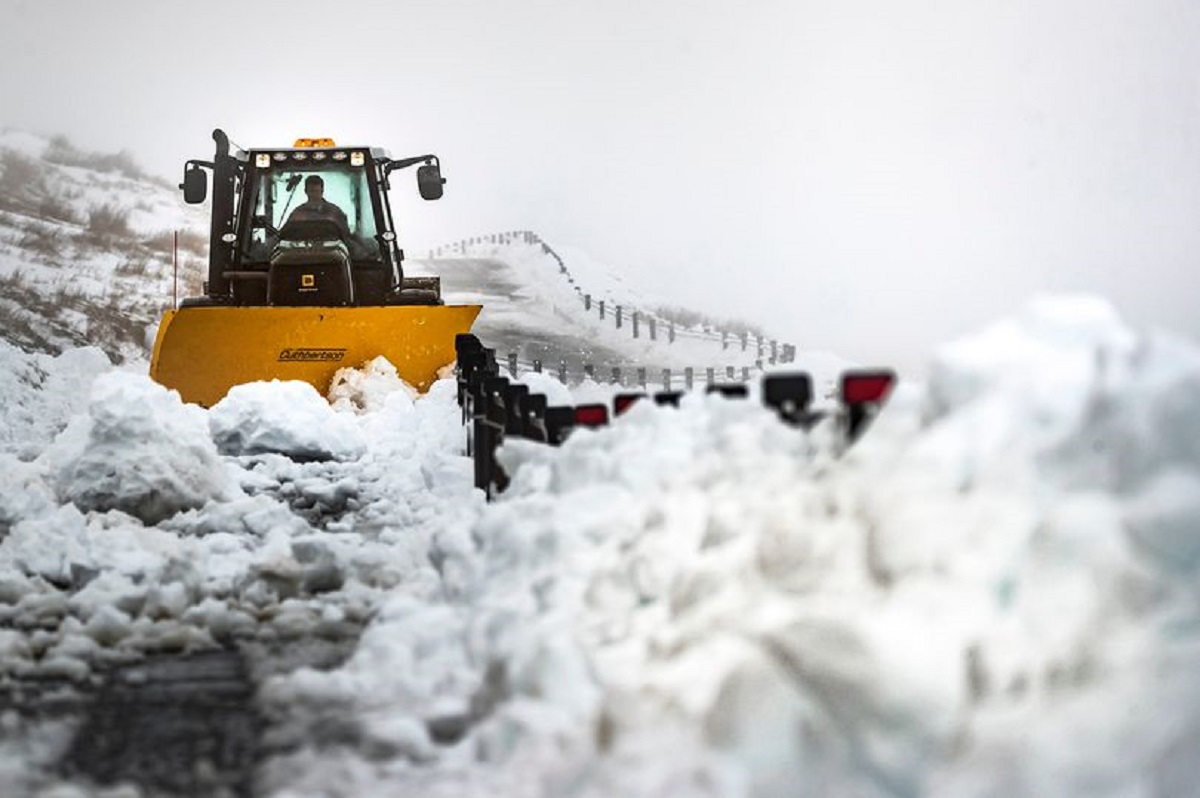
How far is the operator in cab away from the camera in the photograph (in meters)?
19.2

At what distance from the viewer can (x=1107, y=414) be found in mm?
4582

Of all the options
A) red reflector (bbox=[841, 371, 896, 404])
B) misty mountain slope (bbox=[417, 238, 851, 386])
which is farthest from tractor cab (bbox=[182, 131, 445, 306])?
red reflector (bbox=[841, 371, 896, 404])

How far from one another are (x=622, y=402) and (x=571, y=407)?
0.60 m

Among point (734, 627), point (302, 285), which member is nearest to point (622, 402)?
point (734, 627)

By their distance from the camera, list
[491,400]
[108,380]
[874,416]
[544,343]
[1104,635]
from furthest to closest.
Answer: [544,343] < [108,380] < [491,400] < [874,416] < [1104,635]

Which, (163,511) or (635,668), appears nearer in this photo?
(635,668)

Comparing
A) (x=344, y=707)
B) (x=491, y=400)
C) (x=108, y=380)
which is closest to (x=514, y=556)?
(x=344, y=707)

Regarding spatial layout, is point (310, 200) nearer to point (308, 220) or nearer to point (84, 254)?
point (308, 220)

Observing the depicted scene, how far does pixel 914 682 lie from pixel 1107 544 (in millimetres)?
575

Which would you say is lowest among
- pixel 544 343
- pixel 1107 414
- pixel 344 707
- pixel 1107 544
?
pixel 344 707

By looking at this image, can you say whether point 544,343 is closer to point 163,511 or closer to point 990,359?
point 163,511

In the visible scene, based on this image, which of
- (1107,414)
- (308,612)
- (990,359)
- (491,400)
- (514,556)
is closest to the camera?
(1107,414)

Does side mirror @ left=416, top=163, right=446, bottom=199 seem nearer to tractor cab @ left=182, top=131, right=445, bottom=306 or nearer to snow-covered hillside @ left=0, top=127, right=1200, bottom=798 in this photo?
tractor cab @ left=182, top=131, right=445, bottom=306

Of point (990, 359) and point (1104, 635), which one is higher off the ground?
point (990, 359)
